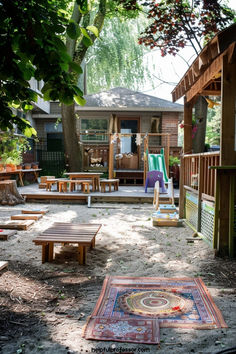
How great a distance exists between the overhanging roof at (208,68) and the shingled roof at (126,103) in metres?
9.90

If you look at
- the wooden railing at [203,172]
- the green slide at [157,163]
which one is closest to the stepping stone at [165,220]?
the wooden railing at [203,172]

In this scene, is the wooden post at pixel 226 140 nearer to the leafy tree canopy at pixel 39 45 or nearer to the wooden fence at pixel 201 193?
the wooden fence at pixel 201 193

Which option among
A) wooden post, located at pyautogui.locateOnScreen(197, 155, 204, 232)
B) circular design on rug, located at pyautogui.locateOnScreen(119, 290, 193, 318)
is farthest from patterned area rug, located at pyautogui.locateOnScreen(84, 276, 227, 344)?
wooden post, located at pyautogui.locateOnScreen(197, 155, 204, 232)

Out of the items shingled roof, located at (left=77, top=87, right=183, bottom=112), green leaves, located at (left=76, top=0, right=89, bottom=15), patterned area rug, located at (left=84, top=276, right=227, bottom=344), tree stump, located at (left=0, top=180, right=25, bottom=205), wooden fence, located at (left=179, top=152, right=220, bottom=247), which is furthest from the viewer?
shingled roof, located at (left=77, top=87, right=183, bottom=112)

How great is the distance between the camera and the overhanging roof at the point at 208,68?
435 centimetres

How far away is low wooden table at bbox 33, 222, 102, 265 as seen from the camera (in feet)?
14.5

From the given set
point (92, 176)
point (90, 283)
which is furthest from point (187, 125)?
point (92, 176)

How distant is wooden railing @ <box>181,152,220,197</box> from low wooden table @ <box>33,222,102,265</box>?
2.11m

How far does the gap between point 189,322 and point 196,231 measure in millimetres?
3569

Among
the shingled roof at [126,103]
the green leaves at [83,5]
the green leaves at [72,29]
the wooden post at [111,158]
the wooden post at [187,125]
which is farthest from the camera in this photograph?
the shingled roof at [126,103]

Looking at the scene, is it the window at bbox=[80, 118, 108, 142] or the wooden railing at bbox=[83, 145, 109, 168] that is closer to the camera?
the wooden railing at bbox=[83, 145, 109, 168]

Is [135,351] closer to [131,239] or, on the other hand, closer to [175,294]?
[175,294]

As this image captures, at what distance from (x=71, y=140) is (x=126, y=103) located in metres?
4.91

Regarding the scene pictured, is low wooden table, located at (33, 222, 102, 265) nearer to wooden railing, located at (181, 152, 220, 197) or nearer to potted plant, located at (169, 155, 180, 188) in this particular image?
wooden railing, located at (181, 152, 220, 197)
